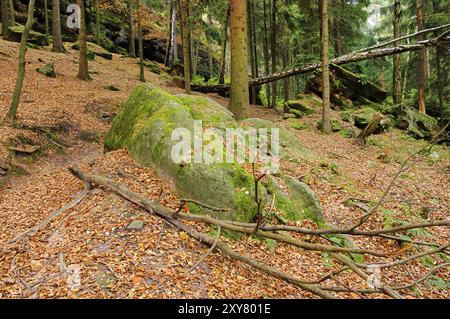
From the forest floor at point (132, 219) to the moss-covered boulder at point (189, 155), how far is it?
1.23 ft

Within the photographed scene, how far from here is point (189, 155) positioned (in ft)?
20.3

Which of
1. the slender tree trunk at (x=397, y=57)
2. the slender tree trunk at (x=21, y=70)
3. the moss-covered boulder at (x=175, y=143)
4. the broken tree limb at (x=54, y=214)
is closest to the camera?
the broken tree limb at (x=54, y=214)

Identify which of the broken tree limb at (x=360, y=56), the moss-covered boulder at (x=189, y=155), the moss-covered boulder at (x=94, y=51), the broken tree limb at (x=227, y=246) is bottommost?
the broken tree limb at (x=227, y=246)

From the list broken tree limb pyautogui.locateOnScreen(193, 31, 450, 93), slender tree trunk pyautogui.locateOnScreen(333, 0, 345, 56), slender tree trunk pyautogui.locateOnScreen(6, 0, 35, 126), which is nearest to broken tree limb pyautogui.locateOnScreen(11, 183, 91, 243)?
slender tree trunk pyautogui.locateOnScreen(6, 0, 35, 126)

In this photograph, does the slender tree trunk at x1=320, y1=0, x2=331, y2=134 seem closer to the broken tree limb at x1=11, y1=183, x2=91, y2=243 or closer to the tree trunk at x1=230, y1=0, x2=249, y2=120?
the tree trunk at x1=230, y1=0, x2=249, y2=120

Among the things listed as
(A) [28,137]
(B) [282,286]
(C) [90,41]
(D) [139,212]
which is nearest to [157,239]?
(D) [139,212]

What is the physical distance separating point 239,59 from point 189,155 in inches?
225

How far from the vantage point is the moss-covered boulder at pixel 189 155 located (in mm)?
5855

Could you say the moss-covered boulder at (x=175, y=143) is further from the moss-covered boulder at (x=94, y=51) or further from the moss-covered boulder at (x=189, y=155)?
the moss-covered boulder at (x=94, y=51)

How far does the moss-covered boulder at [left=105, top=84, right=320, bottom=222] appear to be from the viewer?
586 centimetres

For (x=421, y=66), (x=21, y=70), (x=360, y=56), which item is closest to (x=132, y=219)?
(x=21, y=70)

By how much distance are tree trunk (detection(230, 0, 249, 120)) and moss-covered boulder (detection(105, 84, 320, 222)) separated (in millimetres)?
1963

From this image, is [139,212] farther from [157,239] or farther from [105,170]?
[105,170]

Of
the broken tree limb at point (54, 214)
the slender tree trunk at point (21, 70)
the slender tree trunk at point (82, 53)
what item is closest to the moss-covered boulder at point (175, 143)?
the broken tree limb at point (54, 214)
